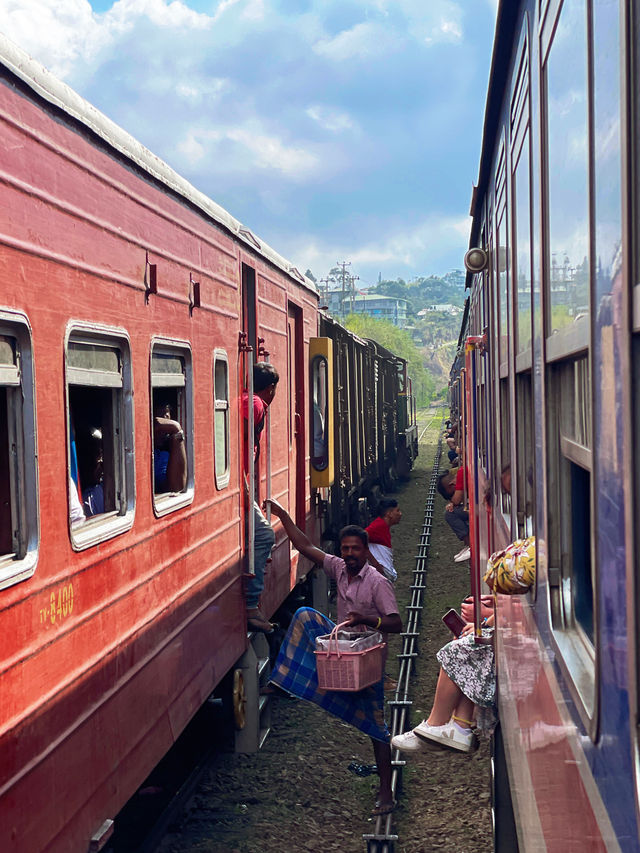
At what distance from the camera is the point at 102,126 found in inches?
154

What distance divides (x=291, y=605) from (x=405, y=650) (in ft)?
3.94

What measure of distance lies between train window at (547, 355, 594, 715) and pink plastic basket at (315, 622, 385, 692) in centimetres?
338

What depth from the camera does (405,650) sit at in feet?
31.6

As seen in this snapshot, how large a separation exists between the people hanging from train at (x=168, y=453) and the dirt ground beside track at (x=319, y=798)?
1995mm

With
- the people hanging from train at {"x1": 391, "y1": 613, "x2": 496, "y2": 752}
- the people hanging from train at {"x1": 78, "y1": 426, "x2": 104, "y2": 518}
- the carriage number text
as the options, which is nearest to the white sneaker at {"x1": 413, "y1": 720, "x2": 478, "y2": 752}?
the people hanging from train at {"x1": 391, "y1": 613, "x2": 496, "y2": 752}

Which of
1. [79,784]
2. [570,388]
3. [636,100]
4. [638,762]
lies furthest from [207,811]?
[636,100]

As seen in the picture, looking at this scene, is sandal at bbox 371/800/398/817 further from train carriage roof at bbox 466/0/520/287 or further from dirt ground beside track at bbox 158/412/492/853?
train carriage roof at bbox 466/0/520/287

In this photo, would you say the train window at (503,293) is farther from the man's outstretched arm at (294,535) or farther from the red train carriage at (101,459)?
the man's outstretched arm at (294,535)

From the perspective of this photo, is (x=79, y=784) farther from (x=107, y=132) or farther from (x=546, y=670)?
(x=107, y=132)

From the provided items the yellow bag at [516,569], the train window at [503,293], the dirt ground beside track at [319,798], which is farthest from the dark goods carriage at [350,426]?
the yellow bag at [516,569]

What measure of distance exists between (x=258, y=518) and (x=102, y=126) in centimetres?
337

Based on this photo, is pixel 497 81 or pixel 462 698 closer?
pixel 497 81

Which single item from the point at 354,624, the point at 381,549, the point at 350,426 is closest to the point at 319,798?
the point at 354,624

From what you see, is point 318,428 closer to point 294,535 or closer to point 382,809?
point 294,535
